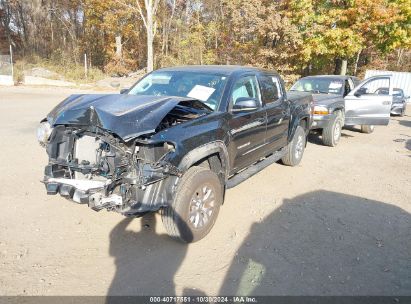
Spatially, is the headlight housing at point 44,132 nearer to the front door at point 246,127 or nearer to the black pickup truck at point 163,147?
the black pickup truck at point 163,147

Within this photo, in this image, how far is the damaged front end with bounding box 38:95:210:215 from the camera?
3.21 meters

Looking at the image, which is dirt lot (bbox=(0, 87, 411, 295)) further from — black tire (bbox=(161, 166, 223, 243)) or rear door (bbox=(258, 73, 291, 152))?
rear door (bbox=(258, 73, 291, 152))

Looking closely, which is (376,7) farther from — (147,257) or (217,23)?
(147,257)

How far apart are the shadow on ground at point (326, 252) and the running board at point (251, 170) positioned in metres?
0.62

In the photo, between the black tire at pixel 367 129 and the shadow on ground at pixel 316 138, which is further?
the black tire at pixel 367 129

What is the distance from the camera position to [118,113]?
3287mm

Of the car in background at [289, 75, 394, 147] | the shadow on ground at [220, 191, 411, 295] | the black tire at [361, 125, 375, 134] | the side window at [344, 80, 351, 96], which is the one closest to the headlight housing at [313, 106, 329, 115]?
the car in background at [289, 75, 394, 147]

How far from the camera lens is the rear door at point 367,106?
863 cm

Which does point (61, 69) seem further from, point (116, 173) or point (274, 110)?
point (116, 173)

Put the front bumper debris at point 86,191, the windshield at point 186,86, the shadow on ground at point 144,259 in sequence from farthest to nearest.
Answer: the windshield at point 186,86
the front bumper debris at point 86,191
the shadow on ground at point 144,259

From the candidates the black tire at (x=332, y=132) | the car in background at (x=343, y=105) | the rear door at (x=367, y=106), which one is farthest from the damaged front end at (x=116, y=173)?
the rear door at (x=367, y=106)

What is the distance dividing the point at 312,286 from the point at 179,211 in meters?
1.46

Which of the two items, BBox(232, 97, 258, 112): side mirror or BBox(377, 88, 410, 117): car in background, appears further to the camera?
BBox(377, 88, 410, 117): car in background

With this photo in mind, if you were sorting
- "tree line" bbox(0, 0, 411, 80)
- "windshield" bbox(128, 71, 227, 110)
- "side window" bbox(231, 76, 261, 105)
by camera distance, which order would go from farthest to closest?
"tree line" bbox(0, 0, 411, 80) → "side window" bbox(231, 76, 261, 105) → "windshield" bbox(128, 71, 227, 110)
